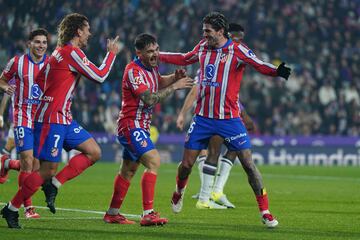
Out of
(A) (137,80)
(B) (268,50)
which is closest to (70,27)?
(A) (137,80)

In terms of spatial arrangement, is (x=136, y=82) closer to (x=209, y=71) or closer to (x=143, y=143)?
(x=143, y=143)

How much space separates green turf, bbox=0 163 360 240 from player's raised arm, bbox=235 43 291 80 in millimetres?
1713

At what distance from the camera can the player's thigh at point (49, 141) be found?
10.2 m

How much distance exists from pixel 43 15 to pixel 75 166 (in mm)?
14574

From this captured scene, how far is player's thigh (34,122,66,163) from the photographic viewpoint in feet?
33.5

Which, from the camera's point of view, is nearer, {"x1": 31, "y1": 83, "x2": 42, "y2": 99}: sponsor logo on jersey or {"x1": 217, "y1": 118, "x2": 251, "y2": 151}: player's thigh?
{"x1": 217, "y1": 118, "x2": 251, "y2": 151}: player's thigh

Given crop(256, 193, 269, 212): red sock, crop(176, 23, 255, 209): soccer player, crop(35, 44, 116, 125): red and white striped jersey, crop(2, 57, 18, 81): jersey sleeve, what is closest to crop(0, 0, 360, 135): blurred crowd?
crop(176, 23, 255, 209): soccer player

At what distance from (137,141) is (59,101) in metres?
0.97

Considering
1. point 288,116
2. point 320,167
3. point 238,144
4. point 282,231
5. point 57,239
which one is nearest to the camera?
point 57,239

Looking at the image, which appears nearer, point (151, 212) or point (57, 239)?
point (57, 239)

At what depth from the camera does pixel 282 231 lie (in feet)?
33.6

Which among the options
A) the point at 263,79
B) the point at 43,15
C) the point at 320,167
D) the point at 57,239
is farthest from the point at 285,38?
the point at 57,239

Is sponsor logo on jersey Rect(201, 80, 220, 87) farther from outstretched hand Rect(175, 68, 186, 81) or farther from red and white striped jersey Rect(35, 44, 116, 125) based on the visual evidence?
red and white striped jersey Rect(35, 44, 116, 125)

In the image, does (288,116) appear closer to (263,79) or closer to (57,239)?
(263,79)
